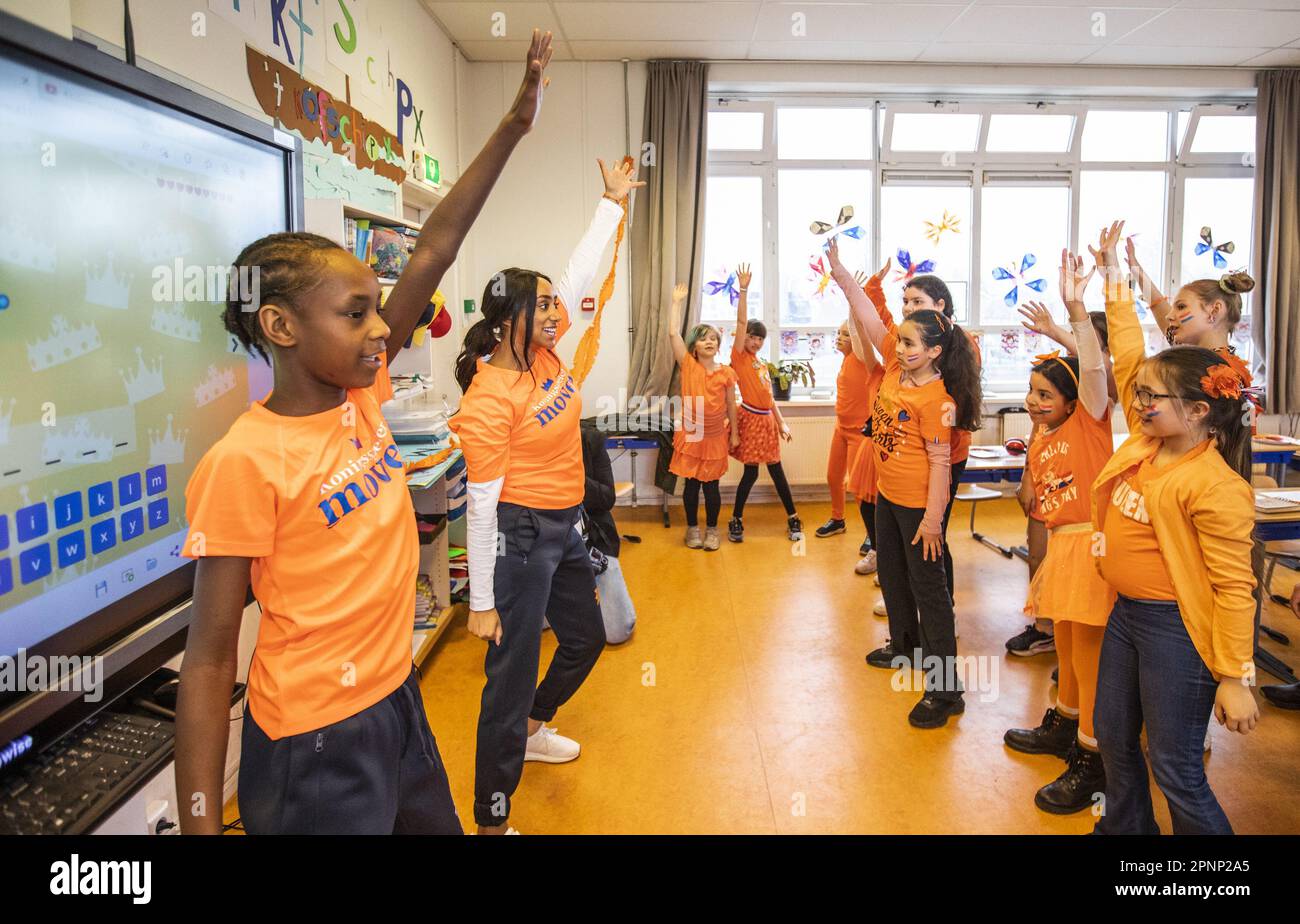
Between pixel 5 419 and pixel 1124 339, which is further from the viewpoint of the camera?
pixel 1124 339

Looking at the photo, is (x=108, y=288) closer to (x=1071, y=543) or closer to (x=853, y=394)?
(x=1071, y=543)

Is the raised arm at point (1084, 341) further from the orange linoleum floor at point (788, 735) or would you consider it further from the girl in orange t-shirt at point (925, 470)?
the orange linoleum floor at point (788, 735)

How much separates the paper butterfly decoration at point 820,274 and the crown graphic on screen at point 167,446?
18.3ft

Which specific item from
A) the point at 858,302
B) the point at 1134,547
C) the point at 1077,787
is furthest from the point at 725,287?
the point at 1134,547

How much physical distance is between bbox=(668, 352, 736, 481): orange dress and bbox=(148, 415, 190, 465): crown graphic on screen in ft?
12.3

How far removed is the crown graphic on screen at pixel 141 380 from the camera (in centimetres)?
139

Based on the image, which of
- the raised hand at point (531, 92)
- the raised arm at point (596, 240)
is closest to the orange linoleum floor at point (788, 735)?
the raised arm at point (596, 240)

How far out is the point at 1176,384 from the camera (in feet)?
5.73

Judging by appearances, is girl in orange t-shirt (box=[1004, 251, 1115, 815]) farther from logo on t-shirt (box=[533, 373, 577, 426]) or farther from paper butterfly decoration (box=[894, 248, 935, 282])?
paper butterfly decoration (box=[894, 248, 935, 282])

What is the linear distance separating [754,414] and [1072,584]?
317cm

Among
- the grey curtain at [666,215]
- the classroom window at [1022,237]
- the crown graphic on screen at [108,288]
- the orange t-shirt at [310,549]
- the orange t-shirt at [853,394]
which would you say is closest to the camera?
the orange t-shirt at [310,549]

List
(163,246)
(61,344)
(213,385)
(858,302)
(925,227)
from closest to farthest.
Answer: (61,344)
(163,246)
(213,385)
(858,302)
(925,227)

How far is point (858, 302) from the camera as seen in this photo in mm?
3189

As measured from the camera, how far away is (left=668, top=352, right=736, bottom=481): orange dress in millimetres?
5086
